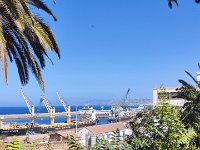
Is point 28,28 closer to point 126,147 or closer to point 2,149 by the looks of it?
point 2,149

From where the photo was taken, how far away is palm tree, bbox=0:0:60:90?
9289mm

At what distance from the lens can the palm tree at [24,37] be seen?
9.29 meters

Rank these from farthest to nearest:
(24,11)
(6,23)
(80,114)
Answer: (80,114) < (6,23) < (24,11)

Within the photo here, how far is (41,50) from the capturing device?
11.2 meters

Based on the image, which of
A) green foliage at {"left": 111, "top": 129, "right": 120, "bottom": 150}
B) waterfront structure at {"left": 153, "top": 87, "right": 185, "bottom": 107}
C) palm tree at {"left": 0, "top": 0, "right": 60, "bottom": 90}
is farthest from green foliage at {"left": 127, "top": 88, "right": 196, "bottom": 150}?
palm tree at {"left": 0, "top": 0, "right": 60, "bottom": 90}

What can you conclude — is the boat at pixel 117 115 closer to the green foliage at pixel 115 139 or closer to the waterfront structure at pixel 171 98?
the waterfront structure at pixel 171 98

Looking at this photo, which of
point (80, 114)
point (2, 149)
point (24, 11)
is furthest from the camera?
point (80, 114)

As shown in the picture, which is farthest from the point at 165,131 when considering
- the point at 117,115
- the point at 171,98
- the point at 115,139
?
the point at 117,115

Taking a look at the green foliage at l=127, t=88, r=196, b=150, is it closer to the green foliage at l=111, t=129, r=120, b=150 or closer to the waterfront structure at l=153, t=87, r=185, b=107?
the waterfront structure at l=153, t=87, r=185, b=107

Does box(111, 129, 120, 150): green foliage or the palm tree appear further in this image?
the palm tree

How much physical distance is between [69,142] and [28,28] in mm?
5917

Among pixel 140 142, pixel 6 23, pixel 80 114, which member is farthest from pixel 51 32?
pixel 80 114

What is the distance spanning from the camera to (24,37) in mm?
10688

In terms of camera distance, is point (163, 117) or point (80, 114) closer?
point (163, 117)
